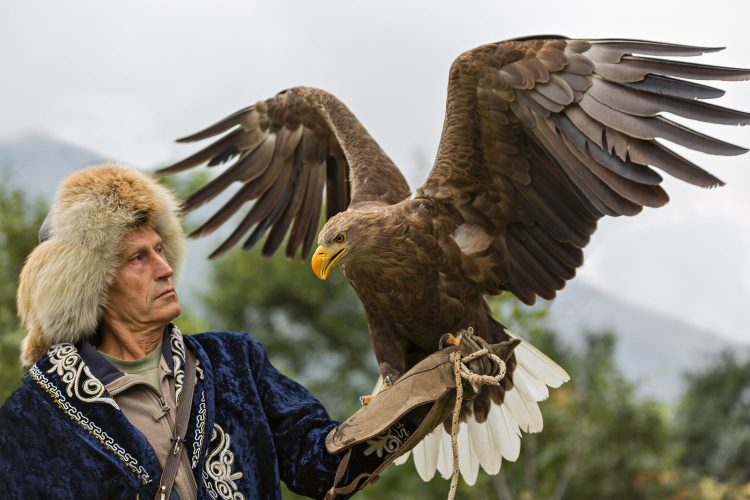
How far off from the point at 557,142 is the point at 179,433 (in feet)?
5.37

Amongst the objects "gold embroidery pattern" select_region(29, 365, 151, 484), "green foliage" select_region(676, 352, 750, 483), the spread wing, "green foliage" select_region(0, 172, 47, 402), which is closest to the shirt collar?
"gold embroidery pattern" select_region(29, 365, 151, 484)

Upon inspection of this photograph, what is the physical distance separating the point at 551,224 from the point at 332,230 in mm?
877

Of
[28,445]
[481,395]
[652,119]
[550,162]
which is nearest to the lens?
[28,445]

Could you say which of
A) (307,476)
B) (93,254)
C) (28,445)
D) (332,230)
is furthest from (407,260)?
(28,445)

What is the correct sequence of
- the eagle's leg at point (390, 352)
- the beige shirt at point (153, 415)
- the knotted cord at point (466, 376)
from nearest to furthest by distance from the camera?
1. the beige shirt at point (153, 415)
2. the knotted cord at point (466, 376)
3. the eagle's leg at point (390, 352)

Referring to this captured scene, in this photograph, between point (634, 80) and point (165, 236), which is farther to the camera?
point (634, 80)

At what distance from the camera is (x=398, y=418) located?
9.05 feet

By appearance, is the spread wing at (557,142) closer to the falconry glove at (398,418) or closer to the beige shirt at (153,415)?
the falconry glove at (398,418)

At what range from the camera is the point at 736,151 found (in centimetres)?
285

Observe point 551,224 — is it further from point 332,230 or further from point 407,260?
point 332,230

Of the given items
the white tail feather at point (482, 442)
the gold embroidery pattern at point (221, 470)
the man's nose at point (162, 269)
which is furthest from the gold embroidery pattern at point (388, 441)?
the white tail feather at point (482, 442)

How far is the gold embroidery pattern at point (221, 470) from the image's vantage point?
264cm

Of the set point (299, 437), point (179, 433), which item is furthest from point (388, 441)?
point (179, 433)

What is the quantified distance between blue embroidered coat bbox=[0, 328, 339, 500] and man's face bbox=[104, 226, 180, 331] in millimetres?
120
